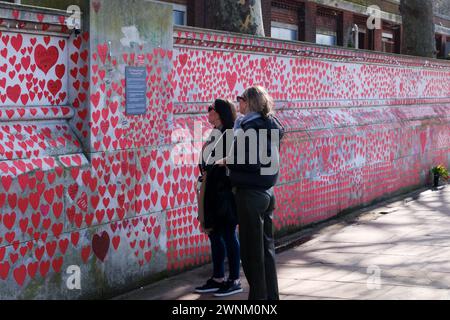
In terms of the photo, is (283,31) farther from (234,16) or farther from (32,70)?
→ (32,70)

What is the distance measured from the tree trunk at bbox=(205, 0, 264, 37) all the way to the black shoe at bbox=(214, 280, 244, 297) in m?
5.10

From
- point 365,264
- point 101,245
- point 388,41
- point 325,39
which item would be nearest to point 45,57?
point 101,245

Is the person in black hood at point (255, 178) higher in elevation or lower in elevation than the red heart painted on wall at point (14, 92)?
lower

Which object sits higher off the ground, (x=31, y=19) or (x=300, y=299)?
(x=31, y=19)

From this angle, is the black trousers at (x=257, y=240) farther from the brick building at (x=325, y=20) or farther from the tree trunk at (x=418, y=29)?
the tree trunk at (x=418, y=29)

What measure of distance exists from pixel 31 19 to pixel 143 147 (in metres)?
1.82

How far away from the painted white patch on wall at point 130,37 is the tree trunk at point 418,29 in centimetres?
1315

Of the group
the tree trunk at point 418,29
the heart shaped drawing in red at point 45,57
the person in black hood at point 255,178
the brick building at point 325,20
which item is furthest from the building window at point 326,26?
the person in black hood at point 255,178

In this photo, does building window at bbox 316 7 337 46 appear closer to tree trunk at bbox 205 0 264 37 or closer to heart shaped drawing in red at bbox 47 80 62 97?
tree trunk at bbox 205 0 264 37

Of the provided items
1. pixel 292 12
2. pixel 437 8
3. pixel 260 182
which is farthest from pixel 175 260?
pixel 437 8

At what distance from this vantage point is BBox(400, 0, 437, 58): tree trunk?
19828mm

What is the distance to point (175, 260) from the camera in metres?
8.37

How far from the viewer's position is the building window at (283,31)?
73.8 ft
